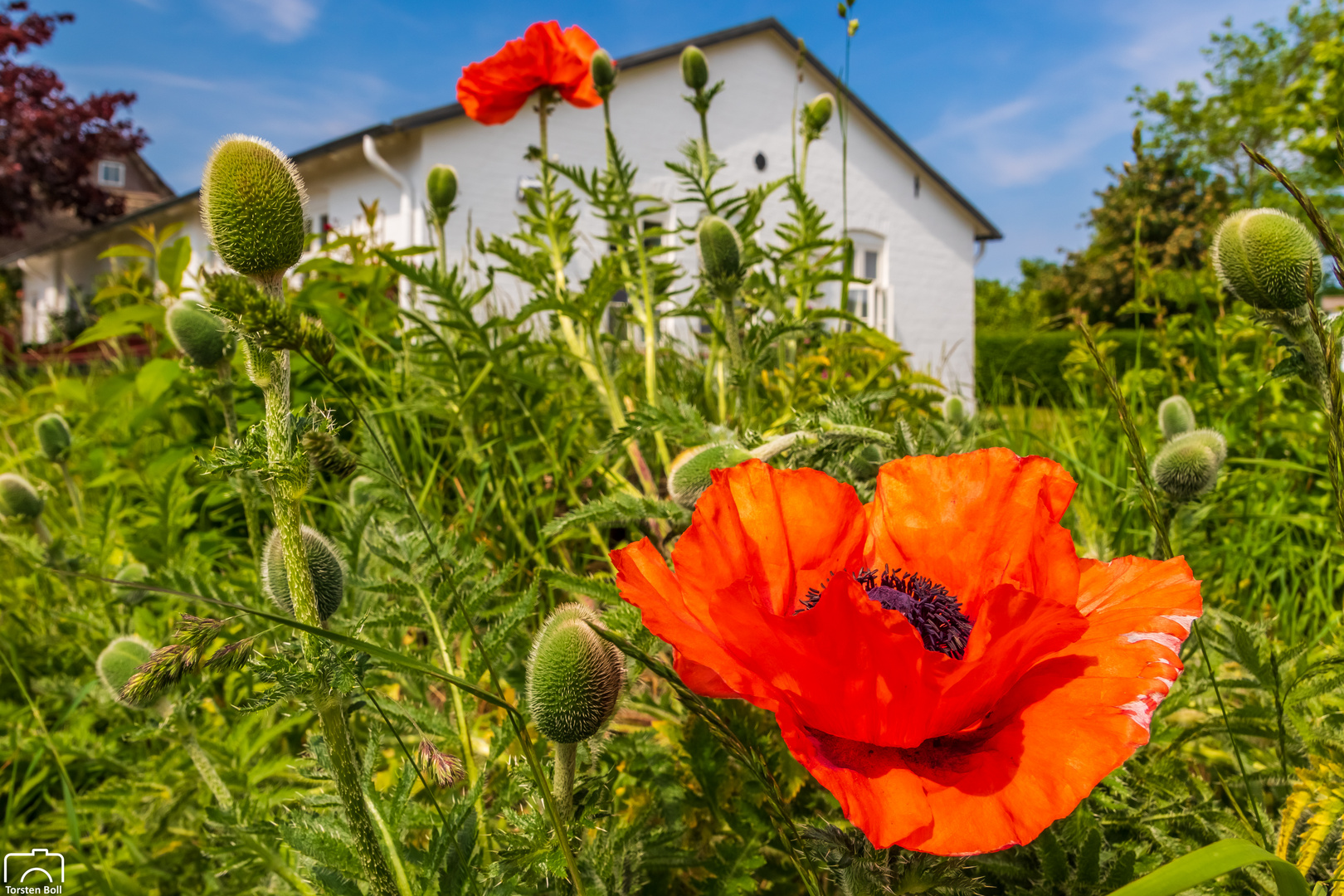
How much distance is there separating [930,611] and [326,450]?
20.9 inches

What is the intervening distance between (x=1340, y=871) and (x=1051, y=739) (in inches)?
19.9

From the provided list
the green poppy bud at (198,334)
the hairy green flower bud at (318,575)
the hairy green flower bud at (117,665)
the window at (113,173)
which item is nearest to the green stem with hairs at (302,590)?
the hairy green flower bud at (318,575)

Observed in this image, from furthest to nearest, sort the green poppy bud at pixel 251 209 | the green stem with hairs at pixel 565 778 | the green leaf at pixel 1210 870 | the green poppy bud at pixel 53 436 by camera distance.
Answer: the green poppy bud at pixel 53 436 < the green stem with hairs at pixel 565 778 < the green poppy bud at pixel 251 209 < the green leaf at pixel 1210 870

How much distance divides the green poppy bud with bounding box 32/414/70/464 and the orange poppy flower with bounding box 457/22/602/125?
54.8 inches

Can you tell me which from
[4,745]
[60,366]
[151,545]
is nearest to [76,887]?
[4,745]

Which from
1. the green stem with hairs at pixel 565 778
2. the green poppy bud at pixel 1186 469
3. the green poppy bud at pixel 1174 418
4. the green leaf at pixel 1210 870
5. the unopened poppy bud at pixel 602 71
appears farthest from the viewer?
the unopened poppy bud at pixel 602 71

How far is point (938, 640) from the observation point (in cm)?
63

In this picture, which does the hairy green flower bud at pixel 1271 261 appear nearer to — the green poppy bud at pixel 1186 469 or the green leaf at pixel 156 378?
the green poppy bud at pixel 1186 469

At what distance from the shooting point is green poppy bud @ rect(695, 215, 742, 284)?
5.08 feet

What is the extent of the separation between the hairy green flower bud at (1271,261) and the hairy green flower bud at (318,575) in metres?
1.13

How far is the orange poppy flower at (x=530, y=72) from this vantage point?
2.33 meters

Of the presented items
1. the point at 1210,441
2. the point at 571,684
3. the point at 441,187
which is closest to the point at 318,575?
the point at 571,684

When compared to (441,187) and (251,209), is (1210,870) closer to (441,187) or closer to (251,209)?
(251,209)

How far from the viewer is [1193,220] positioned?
1602 cm
